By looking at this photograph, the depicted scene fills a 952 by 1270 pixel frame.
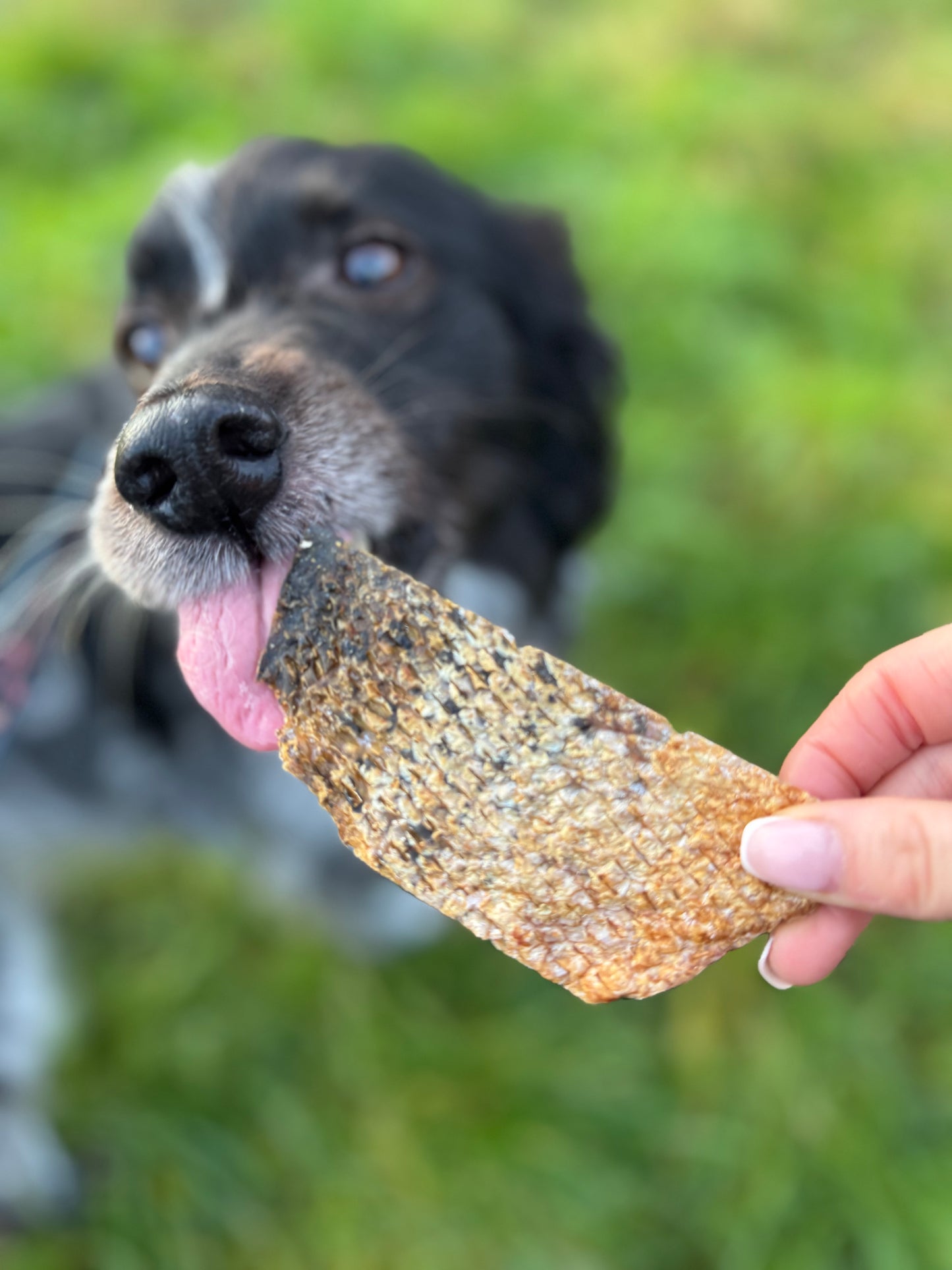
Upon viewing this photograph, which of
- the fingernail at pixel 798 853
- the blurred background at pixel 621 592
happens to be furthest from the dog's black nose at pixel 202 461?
the blurred background at pixel 621 592

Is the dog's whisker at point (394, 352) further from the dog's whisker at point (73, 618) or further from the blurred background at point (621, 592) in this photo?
the blurred background at point (621, 592)

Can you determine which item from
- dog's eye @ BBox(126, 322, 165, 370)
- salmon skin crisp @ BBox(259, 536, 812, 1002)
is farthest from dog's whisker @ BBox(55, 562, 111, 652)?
salmon skin crisp @ BBox(259, 536, 812, 1002)

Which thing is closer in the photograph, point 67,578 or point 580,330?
point 67,578

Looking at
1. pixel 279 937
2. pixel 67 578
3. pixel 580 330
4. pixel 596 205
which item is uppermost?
pixel 596 205

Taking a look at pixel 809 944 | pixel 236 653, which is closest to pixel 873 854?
pixel 809 944

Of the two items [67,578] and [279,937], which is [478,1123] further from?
[67,578]

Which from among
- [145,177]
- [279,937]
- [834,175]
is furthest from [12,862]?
[834,175]

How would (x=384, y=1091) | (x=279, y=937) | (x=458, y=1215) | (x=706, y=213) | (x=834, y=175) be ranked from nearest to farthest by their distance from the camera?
(x=458, y=1215) < (x=384, y=1091) < (x=279, y=937) < (x=706, y=213) < (x=834, y=175)
